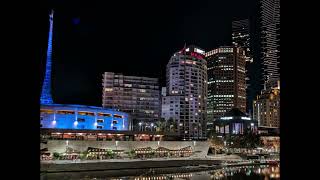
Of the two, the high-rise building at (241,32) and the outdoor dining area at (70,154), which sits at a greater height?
the high-rise building at (241,32)

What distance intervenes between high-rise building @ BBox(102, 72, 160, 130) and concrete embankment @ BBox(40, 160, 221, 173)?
49.0m

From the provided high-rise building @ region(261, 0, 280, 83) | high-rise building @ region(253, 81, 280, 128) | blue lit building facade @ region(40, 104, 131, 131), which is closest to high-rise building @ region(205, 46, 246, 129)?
high-rise building @ region(253, 81, 280, 128)

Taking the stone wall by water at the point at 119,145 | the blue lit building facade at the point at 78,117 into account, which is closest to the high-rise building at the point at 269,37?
the blue lit building facade at the point at 78,117

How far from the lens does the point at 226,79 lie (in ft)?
469

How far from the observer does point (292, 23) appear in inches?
169

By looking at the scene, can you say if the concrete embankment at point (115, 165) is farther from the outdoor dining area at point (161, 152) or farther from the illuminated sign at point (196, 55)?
the illuminated sign at point (196, 55)

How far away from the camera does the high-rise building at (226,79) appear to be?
138m

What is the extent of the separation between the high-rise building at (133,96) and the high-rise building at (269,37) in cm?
7617

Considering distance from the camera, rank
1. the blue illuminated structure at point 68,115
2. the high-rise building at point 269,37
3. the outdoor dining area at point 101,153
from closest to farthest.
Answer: the outdoor dining area at point 101,153 → the blue illuminated structure at point 68,115 → the high-rise building at point 269,37

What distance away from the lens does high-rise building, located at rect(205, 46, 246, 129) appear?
138 metres

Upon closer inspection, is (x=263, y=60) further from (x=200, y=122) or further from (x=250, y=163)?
(x=250, y=163)

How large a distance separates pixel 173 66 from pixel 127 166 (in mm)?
65266

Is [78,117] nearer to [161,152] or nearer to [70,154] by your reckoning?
[161,152]

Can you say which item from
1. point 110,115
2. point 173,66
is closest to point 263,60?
point 173,66
